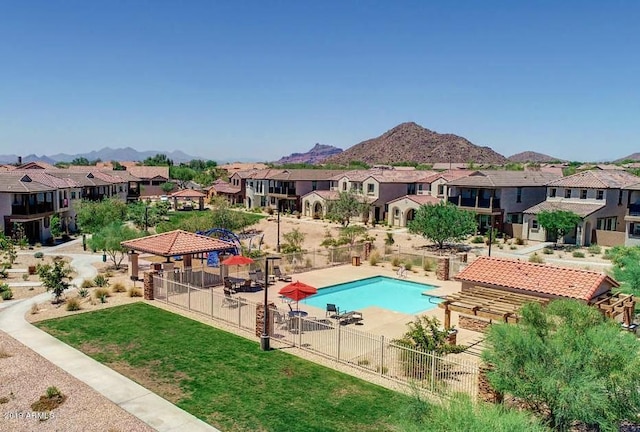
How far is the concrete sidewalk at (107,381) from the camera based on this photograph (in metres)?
14.0

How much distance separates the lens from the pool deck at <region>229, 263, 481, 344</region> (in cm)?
2288

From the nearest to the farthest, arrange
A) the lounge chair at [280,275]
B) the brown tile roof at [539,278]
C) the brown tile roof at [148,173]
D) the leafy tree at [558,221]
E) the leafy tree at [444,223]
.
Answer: the brown tile roof at [539,278]
the lounge chair at [280,275]
the leafy tree at [444,223]
the leafy tree at [558,221]
the brown tile roof at [148,173]

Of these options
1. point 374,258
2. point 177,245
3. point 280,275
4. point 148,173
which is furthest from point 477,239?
point 148,173

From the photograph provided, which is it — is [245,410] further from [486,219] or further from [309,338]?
[486,219]

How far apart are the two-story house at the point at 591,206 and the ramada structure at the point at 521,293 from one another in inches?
1090

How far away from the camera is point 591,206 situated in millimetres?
50375

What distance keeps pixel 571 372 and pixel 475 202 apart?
47.3 meters

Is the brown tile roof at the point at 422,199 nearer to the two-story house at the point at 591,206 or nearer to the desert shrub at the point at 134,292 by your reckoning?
the two-story house at the point at 591,206

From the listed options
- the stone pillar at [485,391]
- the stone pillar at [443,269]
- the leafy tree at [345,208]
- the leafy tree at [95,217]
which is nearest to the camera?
the stone pillar at [485,391]

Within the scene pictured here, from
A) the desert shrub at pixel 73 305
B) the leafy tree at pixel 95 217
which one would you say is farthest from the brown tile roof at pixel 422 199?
the desert shrub at pixel 73 305

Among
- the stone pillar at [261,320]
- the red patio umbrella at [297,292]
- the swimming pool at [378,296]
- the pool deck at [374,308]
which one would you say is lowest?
the swimming pool at [378,296]

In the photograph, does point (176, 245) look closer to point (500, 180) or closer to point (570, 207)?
point (500, 180)

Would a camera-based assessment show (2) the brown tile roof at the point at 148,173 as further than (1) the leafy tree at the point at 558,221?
Yes

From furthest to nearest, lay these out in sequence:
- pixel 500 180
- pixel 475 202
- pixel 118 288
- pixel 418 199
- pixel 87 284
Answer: pixel 418 199
pixel 500 180
pixel 475 202
pixel 87 284
pixel 118 288
